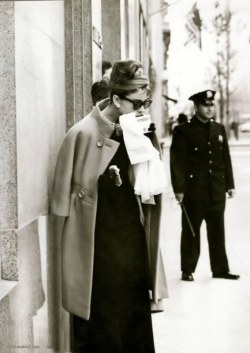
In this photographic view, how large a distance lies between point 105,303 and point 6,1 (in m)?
1.60

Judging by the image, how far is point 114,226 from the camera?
11.7 ft

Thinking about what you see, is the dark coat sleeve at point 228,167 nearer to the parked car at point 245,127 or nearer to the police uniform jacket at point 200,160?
the police uniform jacket at point 200,160

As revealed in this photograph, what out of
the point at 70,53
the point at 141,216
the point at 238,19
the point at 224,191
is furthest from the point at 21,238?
the point at 224,191

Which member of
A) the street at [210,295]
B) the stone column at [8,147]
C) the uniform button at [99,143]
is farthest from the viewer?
the street at [210,295]

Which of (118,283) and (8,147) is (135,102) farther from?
(118,283)

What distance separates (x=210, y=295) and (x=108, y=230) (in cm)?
246

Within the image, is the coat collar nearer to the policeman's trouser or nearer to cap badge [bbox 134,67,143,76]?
cap badge [bbox 134,67,143,76]

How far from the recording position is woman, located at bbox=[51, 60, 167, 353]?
3.50 m

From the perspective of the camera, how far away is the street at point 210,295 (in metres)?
4.77

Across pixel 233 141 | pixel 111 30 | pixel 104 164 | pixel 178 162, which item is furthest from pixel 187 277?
pixel 104 164

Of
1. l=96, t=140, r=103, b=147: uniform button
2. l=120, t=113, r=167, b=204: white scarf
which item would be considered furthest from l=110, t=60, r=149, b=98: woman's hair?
l=96, t=140, r=103, b=147: uniform button

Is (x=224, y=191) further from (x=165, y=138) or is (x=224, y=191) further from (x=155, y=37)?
(x=155, y=37)

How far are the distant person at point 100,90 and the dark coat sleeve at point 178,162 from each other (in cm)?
180

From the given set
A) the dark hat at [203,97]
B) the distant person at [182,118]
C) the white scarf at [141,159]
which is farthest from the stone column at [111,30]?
the white scarf at [141,159]
